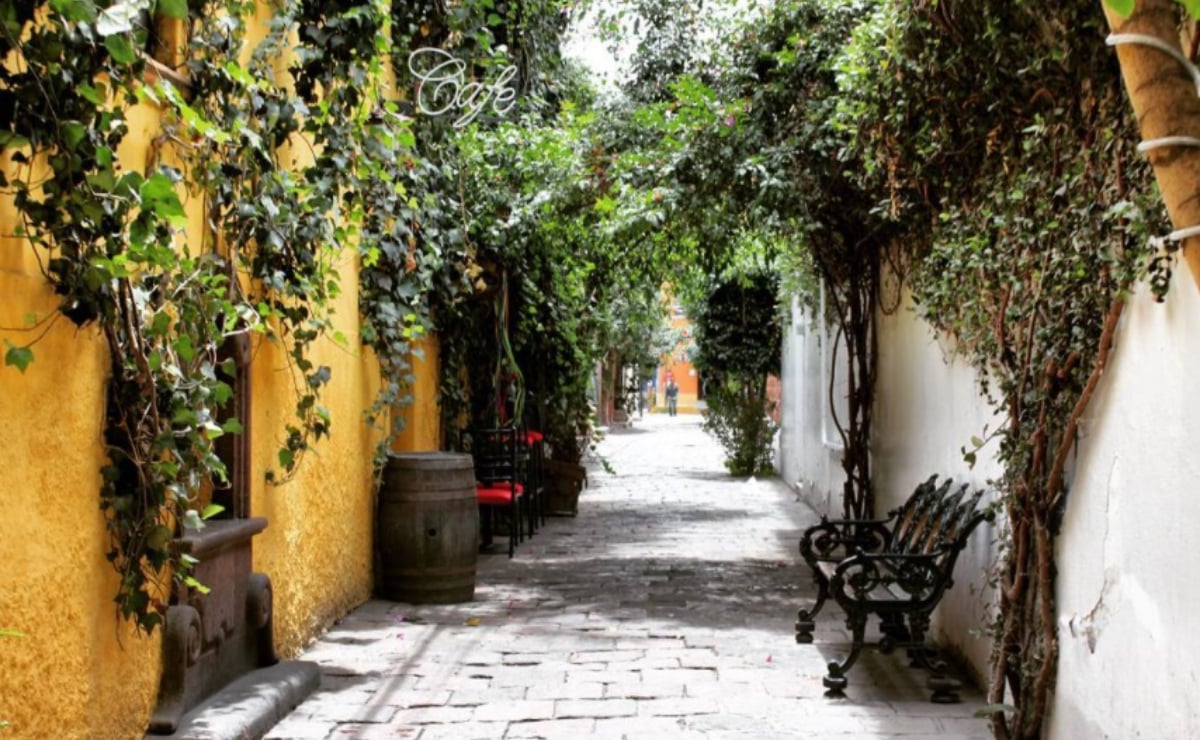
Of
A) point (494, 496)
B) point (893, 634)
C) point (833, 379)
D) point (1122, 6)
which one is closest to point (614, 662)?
point (893, 634)

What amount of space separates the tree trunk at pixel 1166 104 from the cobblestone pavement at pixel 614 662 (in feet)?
11.7

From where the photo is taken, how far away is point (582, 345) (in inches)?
497

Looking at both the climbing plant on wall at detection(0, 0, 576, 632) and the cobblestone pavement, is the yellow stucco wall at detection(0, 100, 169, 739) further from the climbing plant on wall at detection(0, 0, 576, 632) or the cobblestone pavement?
the cobblestone pavement

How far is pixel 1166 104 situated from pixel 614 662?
4.86 meters

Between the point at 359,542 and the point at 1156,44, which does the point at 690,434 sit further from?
the point at 1156,44

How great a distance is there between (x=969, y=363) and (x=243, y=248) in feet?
11.5

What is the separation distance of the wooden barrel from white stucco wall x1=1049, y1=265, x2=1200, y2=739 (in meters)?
4.32

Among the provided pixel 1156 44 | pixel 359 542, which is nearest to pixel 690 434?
pixel 359 542

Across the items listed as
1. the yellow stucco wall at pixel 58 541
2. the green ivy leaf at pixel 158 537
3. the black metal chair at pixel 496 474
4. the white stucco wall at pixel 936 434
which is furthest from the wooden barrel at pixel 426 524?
the green ivy leaf at pixel 158 537

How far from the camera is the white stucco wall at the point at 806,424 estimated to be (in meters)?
12.8

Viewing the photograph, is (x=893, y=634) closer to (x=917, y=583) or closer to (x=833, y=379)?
(x=917, y=583)

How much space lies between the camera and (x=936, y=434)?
6836 mm

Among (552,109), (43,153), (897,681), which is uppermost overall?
(552,109)

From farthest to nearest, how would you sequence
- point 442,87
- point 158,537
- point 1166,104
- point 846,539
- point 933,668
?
point 442,87, point 846,539, point 933,668, point 158,537, point 1166,104
